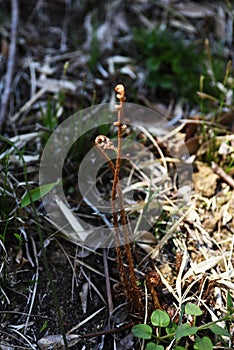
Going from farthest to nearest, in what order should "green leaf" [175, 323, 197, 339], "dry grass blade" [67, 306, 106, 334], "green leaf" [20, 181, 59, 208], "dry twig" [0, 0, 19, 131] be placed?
"dry twig" [0, 0, 19, 131], "green leaf" [20, 181, 59, 208], "dry grass blade" [67, 306, 106, 334], "green leaf" [175, 323, 197, 339]

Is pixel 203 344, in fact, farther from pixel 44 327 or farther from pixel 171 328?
pixel 44 327

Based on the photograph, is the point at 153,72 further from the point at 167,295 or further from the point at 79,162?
the point at 167,295

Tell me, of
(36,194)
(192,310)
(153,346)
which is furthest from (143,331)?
(36,194)

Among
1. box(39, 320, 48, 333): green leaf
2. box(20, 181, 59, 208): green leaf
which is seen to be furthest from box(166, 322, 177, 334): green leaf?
box(20, 181, 59, 208): green leaf

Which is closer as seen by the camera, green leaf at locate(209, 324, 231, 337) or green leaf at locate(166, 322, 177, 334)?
green leaf at locate(209, 324, 231, 337)

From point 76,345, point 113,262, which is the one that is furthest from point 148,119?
point 76,345

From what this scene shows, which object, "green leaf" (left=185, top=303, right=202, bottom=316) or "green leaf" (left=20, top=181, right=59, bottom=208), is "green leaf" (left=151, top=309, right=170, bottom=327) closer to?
"green leaf" (left=185, top=303, right=202, bottom=316)
